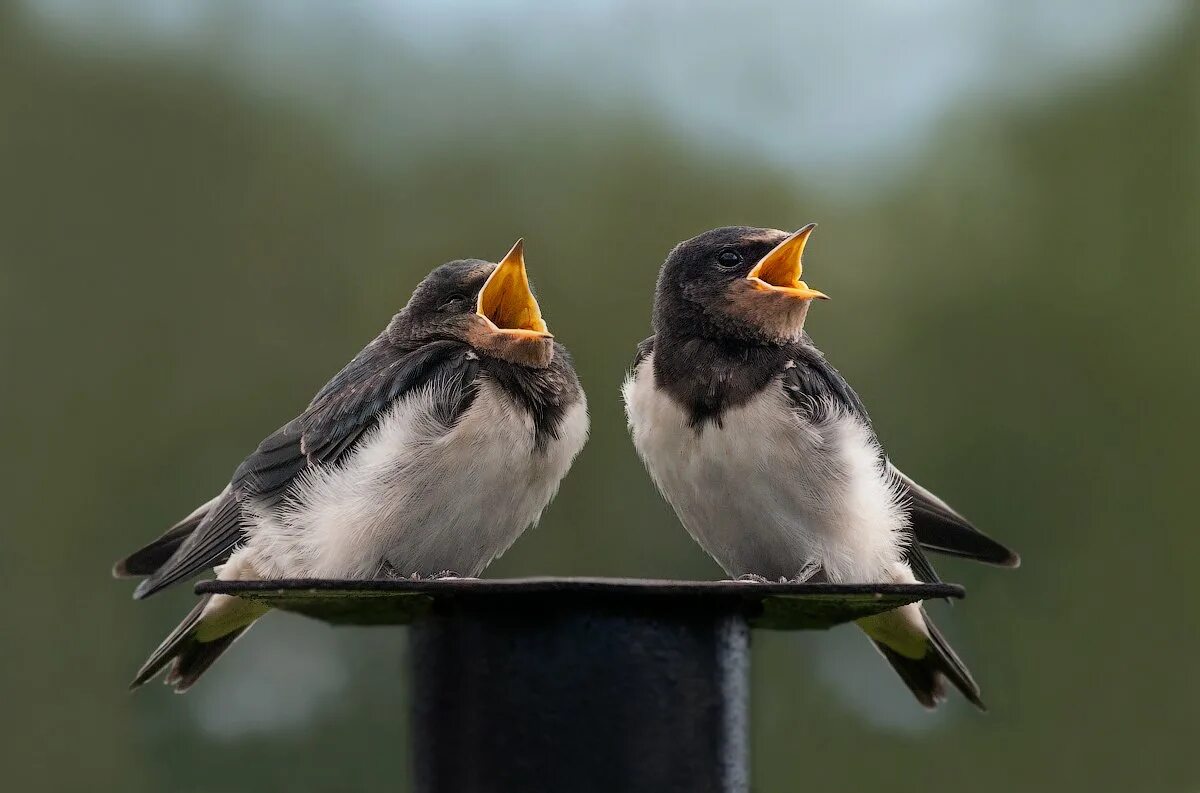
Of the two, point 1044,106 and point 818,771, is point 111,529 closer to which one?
point 818,771

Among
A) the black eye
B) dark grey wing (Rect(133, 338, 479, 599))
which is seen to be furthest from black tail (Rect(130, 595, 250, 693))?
the black eye

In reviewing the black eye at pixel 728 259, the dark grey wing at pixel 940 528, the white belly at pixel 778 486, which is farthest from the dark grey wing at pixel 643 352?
the dark grey wing at pixel 940 528

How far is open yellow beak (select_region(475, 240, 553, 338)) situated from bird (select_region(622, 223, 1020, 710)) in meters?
0.37

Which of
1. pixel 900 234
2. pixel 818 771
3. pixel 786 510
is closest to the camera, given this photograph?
pixel 786 510

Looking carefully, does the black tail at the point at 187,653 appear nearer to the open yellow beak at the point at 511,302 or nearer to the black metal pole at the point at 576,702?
the open yellow beak at the point at 511,302

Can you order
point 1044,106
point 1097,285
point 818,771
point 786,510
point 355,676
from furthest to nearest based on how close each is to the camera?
point 1044,106
point 1097,285
point 818,771
point 355,676
point 786,510

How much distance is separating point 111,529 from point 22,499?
696mm

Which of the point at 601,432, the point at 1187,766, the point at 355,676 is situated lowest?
the point at 1187,766

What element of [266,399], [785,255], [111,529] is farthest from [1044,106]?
[785,255]

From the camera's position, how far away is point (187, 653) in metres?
3.21

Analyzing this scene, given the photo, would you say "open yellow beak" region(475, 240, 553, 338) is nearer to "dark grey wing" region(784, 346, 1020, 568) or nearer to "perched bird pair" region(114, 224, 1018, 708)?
"perched bird pair" region(114, 224, 1018, 708)

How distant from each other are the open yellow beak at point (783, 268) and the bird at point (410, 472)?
442 mm

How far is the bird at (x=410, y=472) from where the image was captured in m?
3.02

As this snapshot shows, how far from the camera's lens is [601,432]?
8844 mm
